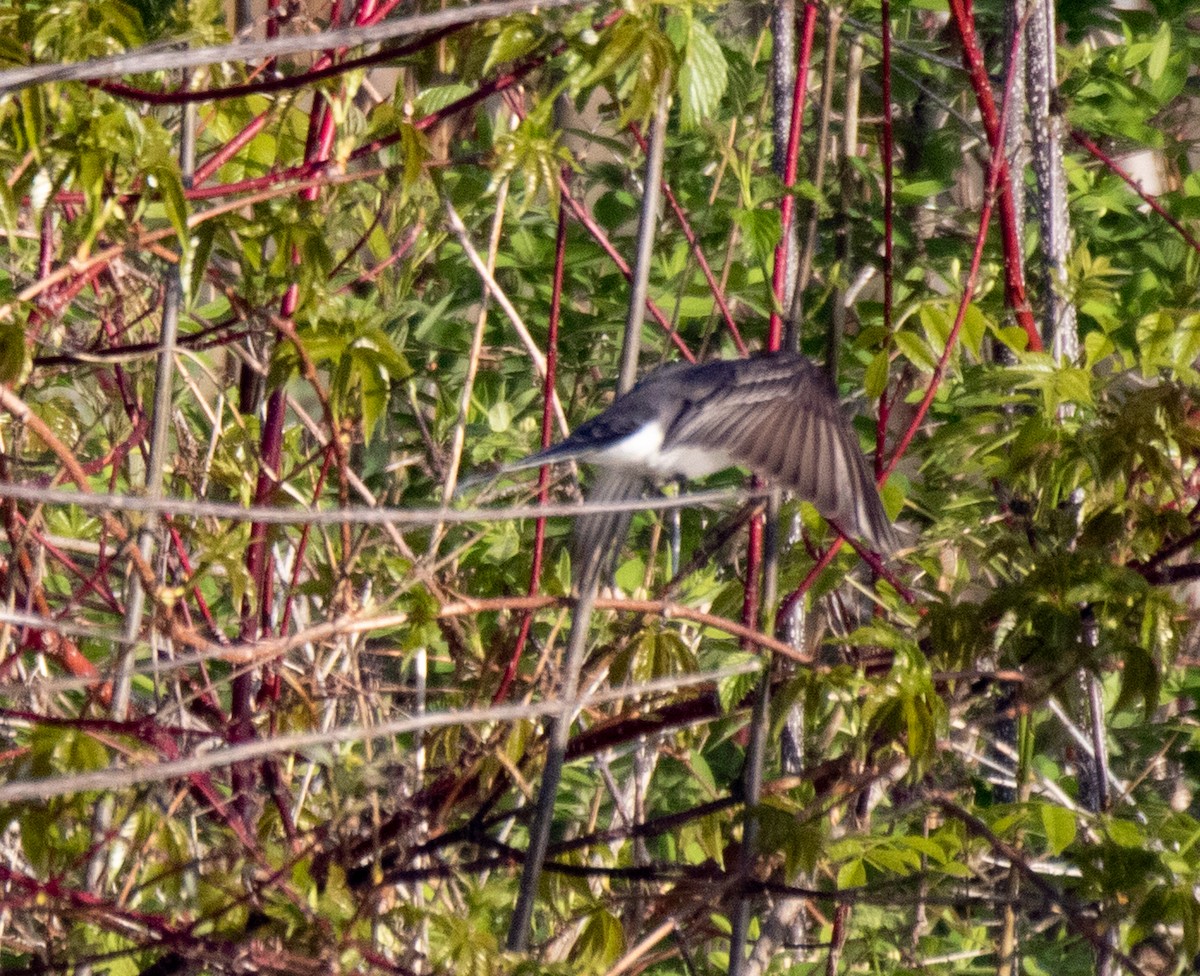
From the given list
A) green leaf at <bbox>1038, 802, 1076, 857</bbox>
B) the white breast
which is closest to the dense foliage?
green leaf at <bbox>1038, 802, 1076, 857</bbox>

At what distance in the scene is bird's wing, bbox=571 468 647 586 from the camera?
226 centimetres

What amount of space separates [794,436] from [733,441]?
0.11 m

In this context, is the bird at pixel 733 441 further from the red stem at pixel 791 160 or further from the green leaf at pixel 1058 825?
the green leaf at pixel 1058 825

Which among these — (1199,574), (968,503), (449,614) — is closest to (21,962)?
(449,614)

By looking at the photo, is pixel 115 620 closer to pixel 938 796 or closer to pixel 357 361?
pixel 357 361

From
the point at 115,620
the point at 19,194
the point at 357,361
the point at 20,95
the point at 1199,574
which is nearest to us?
the point at 20,95

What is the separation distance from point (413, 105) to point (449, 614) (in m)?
0.77

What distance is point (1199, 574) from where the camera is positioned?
2.10m

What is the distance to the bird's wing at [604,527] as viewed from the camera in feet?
7.40

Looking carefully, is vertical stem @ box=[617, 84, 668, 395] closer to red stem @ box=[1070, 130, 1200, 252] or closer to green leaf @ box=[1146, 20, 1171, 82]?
red stem @ box=[1070, 130, 1200, 252]

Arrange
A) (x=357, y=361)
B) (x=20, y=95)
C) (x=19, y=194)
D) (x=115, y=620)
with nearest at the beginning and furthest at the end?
(x=20, y=95), (x=19, y=194), (x=357, y=361), (x=115, y=620)

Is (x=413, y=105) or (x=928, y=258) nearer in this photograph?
(x=413, y=105)

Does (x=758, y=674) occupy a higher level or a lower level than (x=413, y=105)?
lower

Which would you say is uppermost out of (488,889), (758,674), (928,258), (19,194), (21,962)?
(19,194)
